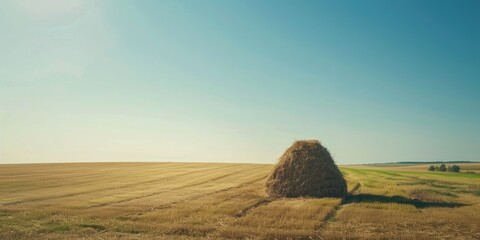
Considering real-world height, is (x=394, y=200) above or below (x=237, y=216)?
above

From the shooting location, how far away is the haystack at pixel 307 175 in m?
21.4

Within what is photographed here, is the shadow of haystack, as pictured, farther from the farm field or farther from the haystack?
the haystack

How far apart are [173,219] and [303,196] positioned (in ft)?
28.3

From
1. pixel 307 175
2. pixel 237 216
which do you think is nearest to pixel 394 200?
pixel 307 175

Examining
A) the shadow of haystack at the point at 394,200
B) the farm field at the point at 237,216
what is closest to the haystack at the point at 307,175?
the farm field at the point at 237,216

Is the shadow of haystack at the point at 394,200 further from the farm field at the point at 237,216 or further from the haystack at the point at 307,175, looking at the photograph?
the haystack at the point at 307,175

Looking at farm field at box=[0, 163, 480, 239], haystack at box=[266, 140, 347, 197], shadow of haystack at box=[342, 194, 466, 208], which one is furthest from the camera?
haystack at box=[266, 140, 347, 197]

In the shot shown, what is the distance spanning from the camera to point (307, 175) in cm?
2175

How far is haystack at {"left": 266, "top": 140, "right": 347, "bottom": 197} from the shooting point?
21406 mm

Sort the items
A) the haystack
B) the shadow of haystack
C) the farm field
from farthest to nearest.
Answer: the haystack → the shadow of haystack → the farm field

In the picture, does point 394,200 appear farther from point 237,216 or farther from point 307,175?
point 237,216

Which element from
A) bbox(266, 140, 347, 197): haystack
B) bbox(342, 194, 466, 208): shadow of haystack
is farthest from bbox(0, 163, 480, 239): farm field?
bbox(266, 140, 347, 197): haystack

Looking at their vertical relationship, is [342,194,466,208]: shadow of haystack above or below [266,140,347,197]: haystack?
below

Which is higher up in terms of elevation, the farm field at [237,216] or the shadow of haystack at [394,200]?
the shadow of haystack at [394,200]
